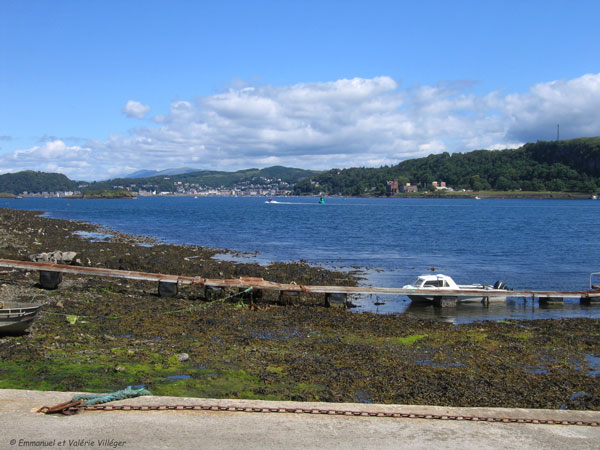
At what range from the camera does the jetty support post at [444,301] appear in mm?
24484

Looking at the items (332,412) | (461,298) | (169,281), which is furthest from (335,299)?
(332,412)

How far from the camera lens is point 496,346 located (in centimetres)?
1650

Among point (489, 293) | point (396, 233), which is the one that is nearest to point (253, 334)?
point (489, 293)

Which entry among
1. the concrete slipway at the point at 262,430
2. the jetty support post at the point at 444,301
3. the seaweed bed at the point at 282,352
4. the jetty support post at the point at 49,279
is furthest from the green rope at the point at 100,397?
the jetty support post at the point at 444,301

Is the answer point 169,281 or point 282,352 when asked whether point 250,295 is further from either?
point 282,352

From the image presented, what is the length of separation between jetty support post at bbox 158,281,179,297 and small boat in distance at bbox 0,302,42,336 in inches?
319

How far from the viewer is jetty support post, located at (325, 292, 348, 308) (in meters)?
22.7

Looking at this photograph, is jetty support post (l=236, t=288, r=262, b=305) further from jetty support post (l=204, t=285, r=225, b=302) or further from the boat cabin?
the boat cabin

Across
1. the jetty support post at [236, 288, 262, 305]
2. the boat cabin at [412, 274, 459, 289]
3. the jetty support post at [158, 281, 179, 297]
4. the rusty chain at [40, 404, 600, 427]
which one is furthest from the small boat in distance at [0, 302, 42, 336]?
the boat cabin at [412, 274, 459, 289]

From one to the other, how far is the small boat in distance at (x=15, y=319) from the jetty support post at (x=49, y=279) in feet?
24.9

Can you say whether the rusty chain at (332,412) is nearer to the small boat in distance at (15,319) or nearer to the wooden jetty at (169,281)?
the small boat in distance at (15,319)

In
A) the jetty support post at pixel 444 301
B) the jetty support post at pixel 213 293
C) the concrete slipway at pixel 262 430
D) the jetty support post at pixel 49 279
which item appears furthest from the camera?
the jetty support post at pixel 444 301

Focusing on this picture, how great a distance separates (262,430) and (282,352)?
23.3ft

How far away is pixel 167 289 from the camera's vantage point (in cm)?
2238
